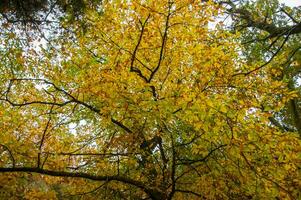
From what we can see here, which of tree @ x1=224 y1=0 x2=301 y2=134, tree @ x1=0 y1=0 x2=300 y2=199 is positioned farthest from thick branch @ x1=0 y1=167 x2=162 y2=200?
tree @ x1=224 y1=0 x2=301 y2=134

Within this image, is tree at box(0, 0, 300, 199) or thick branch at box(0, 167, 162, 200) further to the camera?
thick branch at box(0, 167, 162, 200)

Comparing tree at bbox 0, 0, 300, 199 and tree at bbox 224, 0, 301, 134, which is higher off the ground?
tree at bbox 224, 0, 301, 134

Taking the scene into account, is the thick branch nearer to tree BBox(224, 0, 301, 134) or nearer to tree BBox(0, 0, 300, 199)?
tree BBox(0, 0, 300, 199)

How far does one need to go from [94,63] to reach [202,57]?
3.59 meters

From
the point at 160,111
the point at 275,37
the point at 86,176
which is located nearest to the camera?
the point at 160,111

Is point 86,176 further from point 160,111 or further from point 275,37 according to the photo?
point 275,37

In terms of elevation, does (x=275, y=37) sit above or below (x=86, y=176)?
above

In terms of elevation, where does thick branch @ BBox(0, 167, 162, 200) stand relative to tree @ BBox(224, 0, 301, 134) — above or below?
below

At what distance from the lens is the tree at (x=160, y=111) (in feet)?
21.2

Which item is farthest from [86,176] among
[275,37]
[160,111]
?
[275,37]

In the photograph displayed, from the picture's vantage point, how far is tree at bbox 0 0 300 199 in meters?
6.46

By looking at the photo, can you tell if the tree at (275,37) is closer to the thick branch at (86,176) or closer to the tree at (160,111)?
the tree at (160,111)

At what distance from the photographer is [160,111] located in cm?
627

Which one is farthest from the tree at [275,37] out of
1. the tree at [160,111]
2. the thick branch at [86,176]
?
the thick branch at [86,176]
